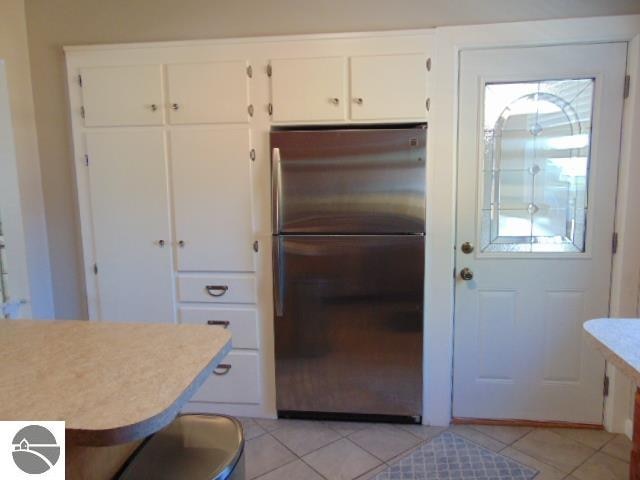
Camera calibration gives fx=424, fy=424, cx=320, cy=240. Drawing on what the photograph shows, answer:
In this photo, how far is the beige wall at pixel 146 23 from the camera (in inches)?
84.0

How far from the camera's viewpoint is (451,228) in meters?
2.24

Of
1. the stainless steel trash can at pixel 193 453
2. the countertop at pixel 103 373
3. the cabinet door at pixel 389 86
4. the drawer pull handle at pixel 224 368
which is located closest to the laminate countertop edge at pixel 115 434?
the countertop at pixel 103 373

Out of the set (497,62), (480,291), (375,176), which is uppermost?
(497,62)

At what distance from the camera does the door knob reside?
7.52 feet

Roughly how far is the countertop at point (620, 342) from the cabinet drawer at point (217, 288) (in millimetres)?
1628

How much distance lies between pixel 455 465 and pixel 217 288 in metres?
1.52

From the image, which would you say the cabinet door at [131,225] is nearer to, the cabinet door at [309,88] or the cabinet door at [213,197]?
the cabinet door at [213,197]

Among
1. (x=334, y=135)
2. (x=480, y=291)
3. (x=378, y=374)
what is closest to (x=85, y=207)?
(x=334, y=135)

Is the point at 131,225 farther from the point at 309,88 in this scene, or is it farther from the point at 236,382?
the point at 309,88

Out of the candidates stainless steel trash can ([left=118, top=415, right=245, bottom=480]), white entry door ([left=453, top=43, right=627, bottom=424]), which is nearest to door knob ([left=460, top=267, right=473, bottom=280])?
white entry door ([left=453, top=43, right=627, bottom=424])

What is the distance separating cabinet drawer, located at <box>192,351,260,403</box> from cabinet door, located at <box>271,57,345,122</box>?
136cm

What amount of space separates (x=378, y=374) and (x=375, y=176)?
42.2 inches

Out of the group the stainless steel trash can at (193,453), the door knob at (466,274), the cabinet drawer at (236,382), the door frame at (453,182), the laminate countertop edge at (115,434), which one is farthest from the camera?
the cabinet drawer at (236,382)

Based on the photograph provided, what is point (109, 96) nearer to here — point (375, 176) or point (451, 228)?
point (375, 176)
